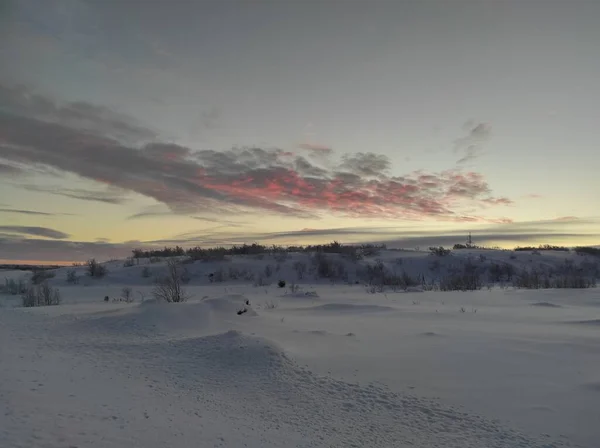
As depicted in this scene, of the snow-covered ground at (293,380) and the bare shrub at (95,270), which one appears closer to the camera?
the snow-covered ground at (293,380)

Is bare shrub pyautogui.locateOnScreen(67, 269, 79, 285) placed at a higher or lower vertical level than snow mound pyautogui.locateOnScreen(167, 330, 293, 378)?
higher

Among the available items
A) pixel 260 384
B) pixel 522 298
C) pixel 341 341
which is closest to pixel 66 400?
pixel 260 384

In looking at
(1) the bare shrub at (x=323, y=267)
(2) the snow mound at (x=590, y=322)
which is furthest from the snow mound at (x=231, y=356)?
(1) the bare shrub at (x=323, y=267)

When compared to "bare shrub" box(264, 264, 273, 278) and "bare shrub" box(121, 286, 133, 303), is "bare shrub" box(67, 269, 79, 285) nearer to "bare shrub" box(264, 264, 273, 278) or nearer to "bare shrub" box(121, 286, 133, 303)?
"bare shrub" box(121, 286, 133, 303)

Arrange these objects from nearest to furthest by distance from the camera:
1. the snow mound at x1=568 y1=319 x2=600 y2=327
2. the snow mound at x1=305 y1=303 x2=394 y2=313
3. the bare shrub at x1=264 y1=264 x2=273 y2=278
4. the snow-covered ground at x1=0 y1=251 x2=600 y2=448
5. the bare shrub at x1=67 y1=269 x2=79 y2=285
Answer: the snow-covered ground at x1=0 y1=251 x2=600 y2=448
the snow mound at x1=568 y1=319 x2=600 y2=327
the snow mound at x1=305 y1=303 x2=394 y2=313
the bare shrub at x1=67 y1=269 x2=79 y2=285
the bare shrub at x1=264 y1=264 x2=273 y2=278

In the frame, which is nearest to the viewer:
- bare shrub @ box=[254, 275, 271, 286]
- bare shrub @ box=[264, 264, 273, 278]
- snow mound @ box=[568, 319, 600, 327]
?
snow mound @ box=[568, 319, 600, 327]

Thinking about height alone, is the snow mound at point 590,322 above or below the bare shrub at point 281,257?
below

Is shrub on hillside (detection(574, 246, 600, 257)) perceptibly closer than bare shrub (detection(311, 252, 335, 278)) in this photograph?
No

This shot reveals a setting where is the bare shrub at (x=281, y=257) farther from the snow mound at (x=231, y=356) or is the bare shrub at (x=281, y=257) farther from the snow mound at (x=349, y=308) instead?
the snow mound at (x=231, y=356)

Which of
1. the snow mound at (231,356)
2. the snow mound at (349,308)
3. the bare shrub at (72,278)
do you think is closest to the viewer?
the snow mound at (231,356)

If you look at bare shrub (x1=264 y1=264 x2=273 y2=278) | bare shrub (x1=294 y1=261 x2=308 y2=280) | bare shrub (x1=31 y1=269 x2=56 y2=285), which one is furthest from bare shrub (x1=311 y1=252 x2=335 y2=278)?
bare shrub (x1=31 y1=269 x2=56 y2=285)

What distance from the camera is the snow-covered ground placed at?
Answer: 3.76m

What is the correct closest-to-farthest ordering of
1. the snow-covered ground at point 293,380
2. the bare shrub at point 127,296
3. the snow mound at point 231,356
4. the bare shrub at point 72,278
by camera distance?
the snow-covered ground at point 293,380
the snow mound at point 231,356
the bare shrub at point 127,296
the bare shrub at point 72,278

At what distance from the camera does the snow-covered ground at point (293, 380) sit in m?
3.76
